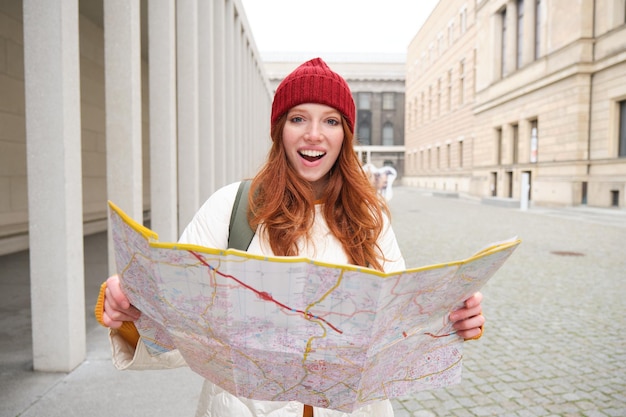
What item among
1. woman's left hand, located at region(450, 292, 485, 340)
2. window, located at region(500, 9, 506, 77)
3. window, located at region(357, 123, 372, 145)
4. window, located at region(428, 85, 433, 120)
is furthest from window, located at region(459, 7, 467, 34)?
woman's left hand, located at region(450, 292, 485, 340)

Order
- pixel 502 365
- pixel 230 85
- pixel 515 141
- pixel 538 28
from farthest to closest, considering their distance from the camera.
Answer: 1. pixel 515 141
2. pixel 538 28
3. pixel 230 85
4. pixel 502 365

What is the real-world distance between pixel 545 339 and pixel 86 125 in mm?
10264

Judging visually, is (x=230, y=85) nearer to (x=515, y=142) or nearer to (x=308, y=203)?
(x=308, y=203)

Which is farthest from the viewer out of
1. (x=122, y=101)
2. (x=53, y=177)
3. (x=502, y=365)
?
(x=122, y=101)

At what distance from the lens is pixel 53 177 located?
3.35 meters

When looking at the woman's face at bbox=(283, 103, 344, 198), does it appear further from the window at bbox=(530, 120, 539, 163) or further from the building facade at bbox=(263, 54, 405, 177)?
the building facade at bbox=(263, 54, 405, 177)

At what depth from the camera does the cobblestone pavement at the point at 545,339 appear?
3.20 m

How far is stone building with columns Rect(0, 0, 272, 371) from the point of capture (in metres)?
3.31

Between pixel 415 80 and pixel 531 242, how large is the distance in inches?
1637

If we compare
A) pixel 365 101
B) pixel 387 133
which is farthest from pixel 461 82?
pixel 387 133

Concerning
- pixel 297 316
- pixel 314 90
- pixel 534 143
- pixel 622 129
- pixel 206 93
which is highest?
pixel 622 129

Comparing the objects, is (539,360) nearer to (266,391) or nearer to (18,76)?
(266,391)

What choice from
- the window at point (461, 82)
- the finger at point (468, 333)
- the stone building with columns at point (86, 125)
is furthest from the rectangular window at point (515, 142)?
the finger at point (468, 333)

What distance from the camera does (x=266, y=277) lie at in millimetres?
807
